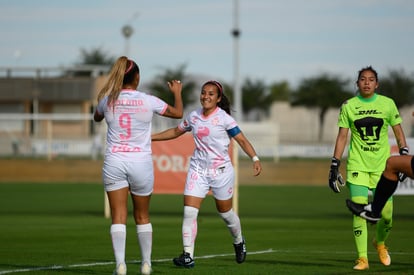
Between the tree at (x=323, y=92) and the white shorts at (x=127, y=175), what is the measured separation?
233 ft

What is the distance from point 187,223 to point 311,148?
126 feet

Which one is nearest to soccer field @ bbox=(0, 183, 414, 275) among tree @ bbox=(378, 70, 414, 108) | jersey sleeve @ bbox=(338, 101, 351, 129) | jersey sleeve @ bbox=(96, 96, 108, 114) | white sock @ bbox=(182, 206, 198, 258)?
white sock @ bbox=(182, 206, 198, 258)

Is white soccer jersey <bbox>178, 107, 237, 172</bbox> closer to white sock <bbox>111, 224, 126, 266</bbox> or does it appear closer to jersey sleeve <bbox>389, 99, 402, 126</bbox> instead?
jersey sleeve <bbox>389, 99, 402, 126</bbox>

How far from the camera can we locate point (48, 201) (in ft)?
102

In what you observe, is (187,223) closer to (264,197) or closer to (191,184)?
(191,184)

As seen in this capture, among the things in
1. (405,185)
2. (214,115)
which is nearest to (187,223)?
(214,115)

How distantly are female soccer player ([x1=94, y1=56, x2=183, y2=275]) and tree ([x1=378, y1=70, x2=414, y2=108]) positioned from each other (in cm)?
5644

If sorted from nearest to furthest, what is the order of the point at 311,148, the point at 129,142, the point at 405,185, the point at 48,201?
the point at 129,142 < the point at 405,185 < the point at 48,201 < the point at 311,148

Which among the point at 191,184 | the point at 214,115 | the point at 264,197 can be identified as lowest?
the point at 264,197

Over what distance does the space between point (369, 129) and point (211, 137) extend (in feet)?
6.30

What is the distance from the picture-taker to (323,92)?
83.7 meters

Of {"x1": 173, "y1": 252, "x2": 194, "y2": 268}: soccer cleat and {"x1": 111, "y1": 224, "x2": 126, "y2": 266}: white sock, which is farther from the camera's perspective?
{"x1": 173, "y1": 252, "x2": 194, "y2": 268}: soccer cleat

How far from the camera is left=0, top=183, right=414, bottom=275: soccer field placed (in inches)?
492

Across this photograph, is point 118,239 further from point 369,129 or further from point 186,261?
point 369,129
